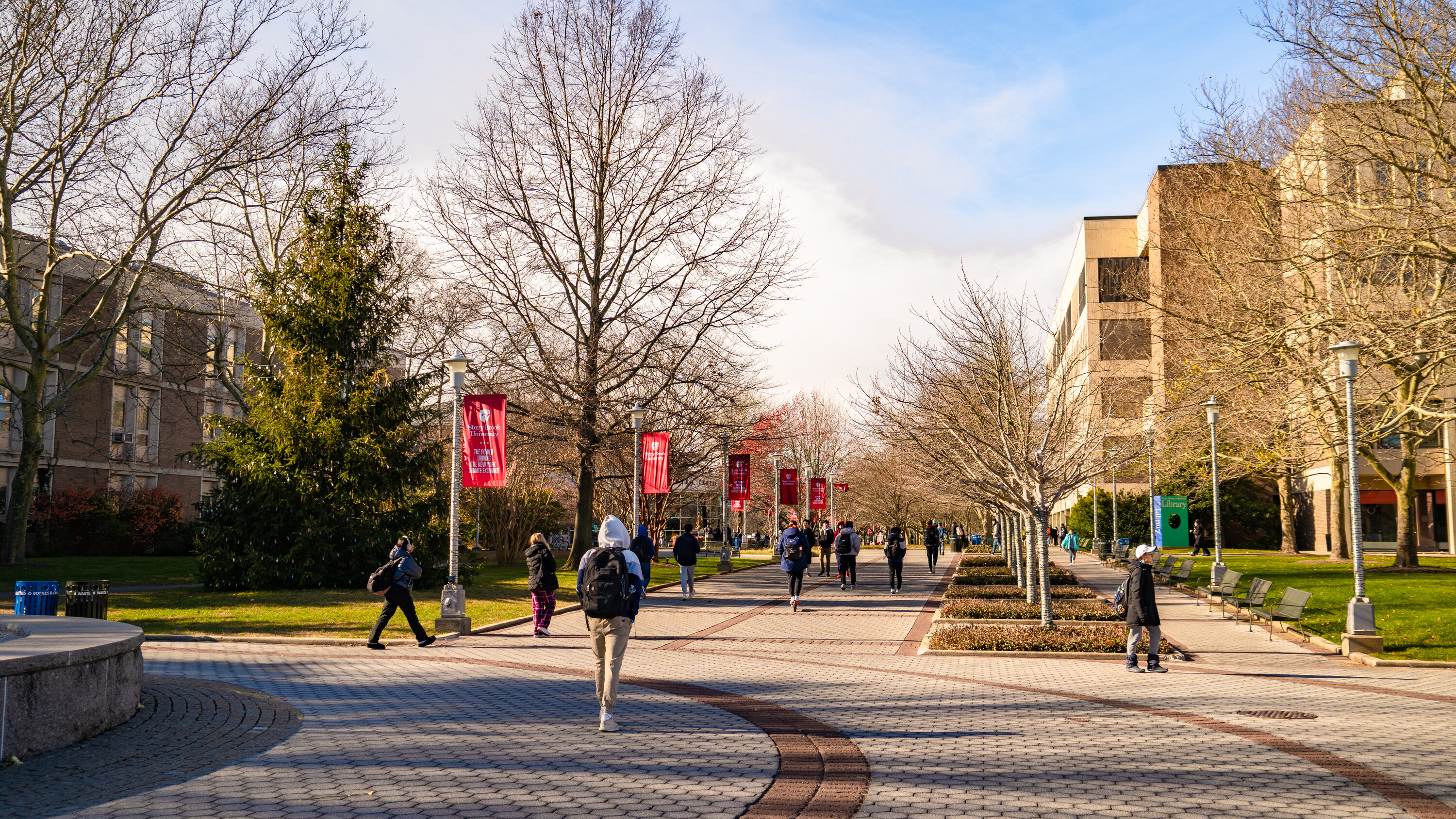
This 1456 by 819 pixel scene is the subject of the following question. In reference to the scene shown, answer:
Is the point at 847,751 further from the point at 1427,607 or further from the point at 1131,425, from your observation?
the point at 1131,425

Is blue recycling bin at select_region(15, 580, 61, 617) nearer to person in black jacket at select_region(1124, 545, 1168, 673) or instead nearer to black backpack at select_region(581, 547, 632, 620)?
black backpack at select_region(581, 547, 632, 620)

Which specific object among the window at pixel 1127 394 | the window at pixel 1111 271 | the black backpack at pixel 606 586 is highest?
the window at pixel 1111 271

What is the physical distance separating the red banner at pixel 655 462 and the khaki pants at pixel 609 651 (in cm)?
1762

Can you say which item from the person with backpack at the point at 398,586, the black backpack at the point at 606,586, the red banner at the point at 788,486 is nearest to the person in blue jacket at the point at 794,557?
the person with backpack at the point at 398,586

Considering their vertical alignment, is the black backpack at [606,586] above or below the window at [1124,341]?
below

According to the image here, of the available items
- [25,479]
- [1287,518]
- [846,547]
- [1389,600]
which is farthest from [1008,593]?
[1287,518]

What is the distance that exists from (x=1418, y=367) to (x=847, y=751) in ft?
59.7

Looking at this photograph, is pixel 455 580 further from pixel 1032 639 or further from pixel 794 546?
pixel 1032 639

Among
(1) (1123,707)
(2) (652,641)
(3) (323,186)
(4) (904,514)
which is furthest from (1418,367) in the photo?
(4) (904,514)

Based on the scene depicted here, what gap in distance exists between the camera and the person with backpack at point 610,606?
8.89 m

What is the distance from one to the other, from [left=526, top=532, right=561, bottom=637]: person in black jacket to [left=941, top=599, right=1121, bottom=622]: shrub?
722cm

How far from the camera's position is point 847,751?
8195 millimetres

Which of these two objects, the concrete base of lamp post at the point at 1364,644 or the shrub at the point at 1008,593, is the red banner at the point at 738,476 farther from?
the concrete base of lamp post at the point at 1364,644

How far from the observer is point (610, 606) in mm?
8898
